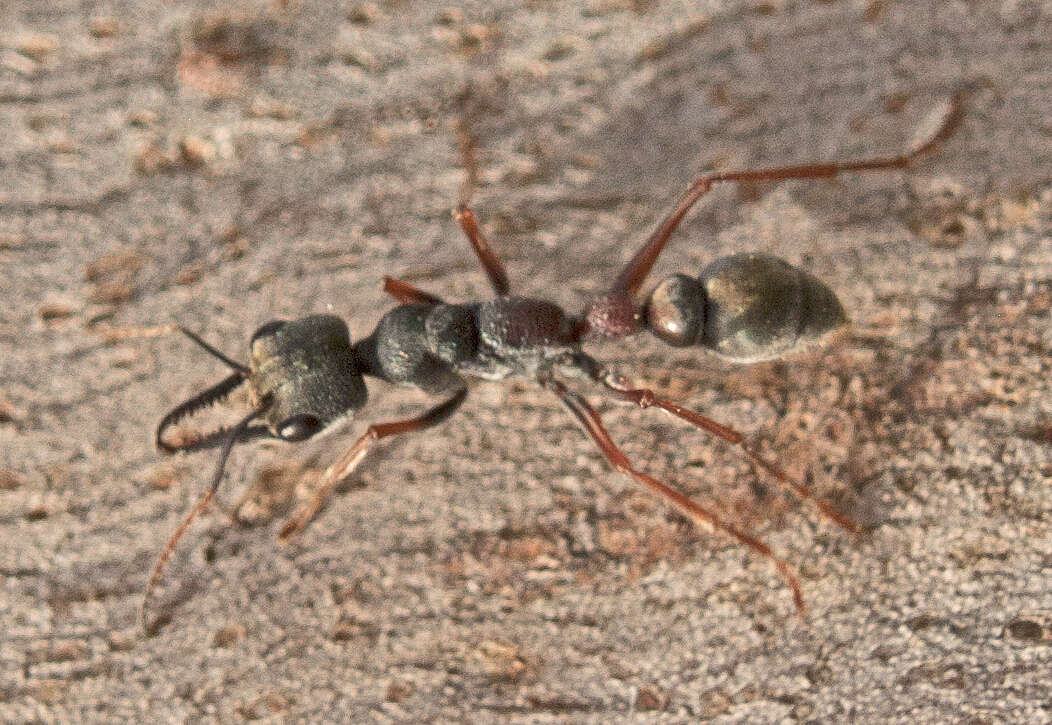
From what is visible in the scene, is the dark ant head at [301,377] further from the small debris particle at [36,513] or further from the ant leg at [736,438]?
the ant leg at [736,438]

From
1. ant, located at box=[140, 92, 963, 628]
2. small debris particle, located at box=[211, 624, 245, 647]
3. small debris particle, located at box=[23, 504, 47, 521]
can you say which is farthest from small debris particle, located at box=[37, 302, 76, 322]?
small debris particle, located at box=[211, 624, 245, 647]

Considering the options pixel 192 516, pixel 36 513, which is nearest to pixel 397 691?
pixel 192 516

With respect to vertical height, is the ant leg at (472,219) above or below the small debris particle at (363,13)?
below

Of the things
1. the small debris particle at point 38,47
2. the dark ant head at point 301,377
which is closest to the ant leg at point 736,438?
the dark ant head at point 301,377

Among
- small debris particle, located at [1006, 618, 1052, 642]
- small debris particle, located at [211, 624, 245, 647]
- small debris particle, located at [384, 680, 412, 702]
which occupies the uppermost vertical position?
small debris particle, located at [211, 624, 245, 647]

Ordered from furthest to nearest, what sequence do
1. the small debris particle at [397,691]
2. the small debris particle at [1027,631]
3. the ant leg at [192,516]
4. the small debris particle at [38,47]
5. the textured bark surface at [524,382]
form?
the small debris particle at [38,47] < the ant leg at [192,516] < the small debris particle at [397,691] < the textured bark surface at [524,382] < the small debris particle at [1027,631]

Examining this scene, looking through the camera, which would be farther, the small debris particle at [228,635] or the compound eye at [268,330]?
the compound eye at [268,330]

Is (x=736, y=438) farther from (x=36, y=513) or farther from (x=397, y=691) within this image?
(x=36, y=513)

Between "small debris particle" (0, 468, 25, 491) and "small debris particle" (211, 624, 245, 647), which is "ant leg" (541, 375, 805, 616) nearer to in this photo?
"small debris particle" (211, 624, 245, 647)
